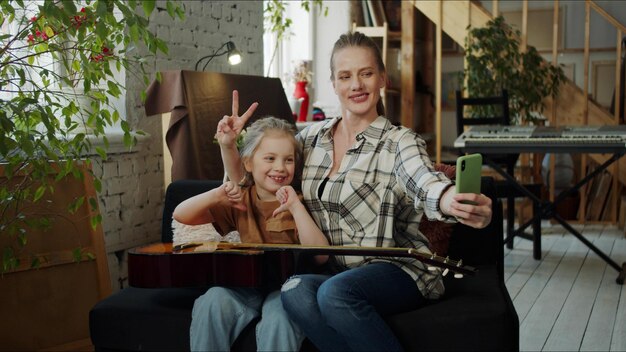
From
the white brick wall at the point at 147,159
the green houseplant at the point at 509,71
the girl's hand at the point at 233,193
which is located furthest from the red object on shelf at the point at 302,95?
the girl's hand at the point at 233,193

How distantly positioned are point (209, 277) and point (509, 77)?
4.49 metres

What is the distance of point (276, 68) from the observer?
604 centimetres

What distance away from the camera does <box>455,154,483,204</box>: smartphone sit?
1863mm

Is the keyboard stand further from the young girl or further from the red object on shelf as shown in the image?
the young girl

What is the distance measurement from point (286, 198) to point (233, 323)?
1.32ft

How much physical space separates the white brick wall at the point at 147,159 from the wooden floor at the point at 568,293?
1.84m

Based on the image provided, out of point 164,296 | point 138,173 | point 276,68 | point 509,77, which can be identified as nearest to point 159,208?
point 138,173

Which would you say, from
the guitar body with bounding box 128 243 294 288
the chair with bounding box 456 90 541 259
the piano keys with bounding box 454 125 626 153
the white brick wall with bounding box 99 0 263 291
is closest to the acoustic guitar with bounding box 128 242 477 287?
the guitar body with bounding box 128 243 294 288

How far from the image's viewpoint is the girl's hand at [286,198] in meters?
2.21

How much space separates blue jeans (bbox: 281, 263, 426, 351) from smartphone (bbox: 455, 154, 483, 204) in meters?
0.34

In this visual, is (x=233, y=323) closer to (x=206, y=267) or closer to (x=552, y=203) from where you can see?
(x=206, y=267)

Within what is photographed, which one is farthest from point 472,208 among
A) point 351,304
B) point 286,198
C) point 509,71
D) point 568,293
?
point 509,71

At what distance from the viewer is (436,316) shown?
2.01m

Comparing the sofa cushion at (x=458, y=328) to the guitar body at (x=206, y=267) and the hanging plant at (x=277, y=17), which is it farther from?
the hanging plant at (x=277, y=17)
